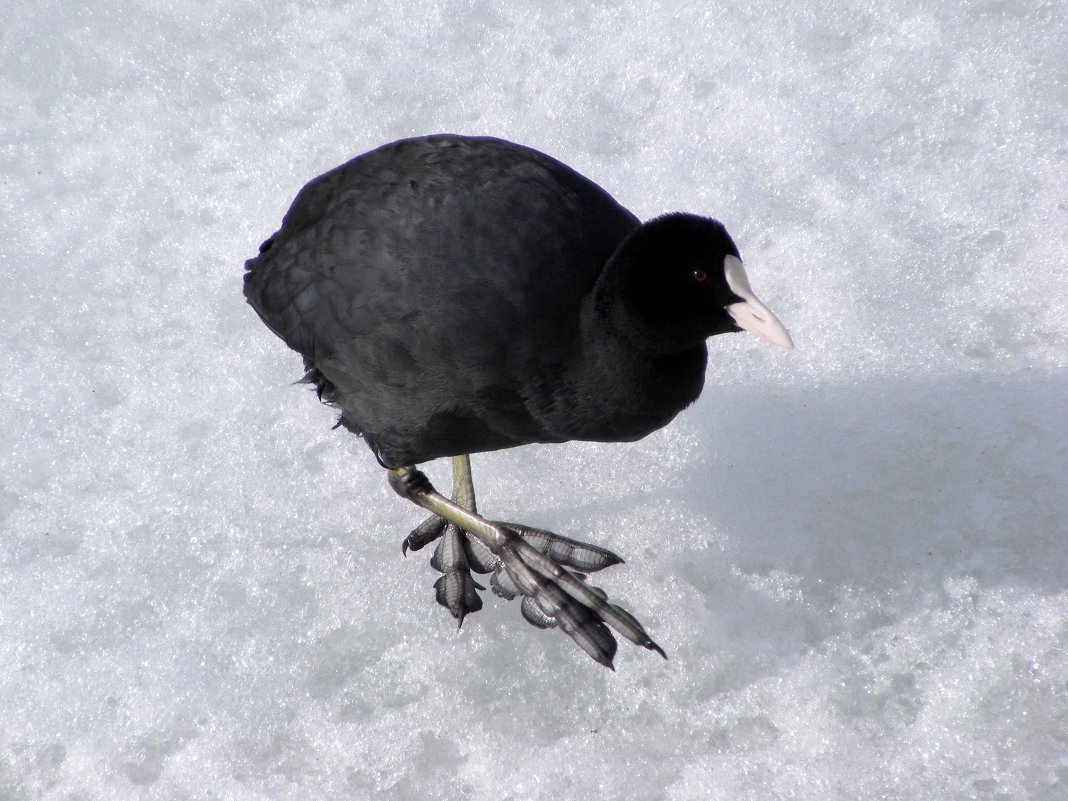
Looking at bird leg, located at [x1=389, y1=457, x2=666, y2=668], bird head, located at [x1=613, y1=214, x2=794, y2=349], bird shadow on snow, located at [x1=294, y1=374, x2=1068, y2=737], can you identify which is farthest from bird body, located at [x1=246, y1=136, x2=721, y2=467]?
bird shadow on snow, located at [x1=294, y1=374, x2=1068, y2=737]

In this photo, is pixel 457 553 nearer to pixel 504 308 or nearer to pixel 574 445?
pixel 574 445

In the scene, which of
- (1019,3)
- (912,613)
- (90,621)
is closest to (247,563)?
(90,621)

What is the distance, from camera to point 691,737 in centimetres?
260

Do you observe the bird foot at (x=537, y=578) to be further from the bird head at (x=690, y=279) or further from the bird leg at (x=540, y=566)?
the bird head at (x=690, y=279)

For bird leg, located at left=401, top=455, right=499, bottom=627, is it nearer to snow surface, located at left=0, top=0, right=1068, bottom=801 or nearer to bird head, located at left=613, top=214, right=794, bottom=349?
snow surface, located at left=0, top=0, right=1068, bottom=801

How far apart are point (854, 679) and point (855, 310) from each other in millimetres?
1311

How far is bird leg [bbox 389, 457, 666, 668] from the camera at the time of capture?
2.73 m

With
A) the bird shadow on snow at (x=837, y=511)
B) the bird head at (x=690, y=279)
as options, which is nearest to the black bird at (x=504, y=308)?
the bird head at (x=690, y=279)

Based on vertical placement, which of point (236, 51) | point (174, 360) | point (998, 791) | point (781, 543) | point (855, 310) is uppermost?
point (236, 51)

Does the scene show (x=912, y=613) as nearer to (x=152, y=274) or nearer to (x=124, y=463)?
(x=124, y=463)

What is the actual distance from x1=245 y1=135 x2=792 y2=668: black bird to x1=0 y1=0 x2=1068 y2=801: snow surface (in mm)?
338

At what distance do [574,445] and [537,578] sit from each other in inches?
22.6

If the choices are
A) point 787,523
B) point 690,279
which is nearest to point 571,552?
point 787,523

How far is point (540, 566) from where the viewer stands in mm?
2932
